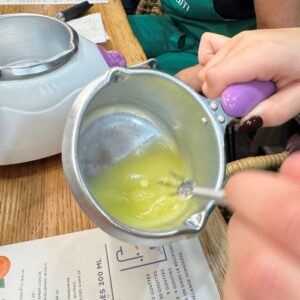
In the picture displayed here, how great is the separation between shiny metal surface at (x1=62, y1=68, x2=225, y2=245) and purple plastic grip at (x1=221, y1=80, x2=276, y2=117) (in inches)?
0.8

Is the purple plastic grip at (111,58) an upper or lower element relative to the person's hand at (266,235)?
lower

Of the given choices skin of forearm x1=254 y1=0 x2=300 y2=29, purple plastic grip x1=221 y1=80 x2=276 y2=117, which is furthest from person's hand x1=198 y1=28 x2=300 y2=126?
skin of forearm x1=254 y1=0 x2=300 y2=29

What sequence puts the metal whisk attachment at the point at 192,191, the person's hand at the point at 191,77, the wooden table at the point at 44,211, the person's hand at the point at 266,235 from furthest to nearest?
the person's hand at the point at 191,77 → the wooden table at the point at 44,211 → the metal whisk attachment at the point at 192,191 → the person's hand at the point at 266,235

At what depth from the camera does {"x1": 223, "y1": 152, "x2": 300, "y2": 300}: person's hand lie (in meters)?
0.25

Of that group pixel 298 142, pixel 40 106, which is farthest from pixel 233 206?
pixel 298 142

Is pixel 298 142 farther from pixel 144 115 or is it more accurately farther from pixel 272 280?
pixel 272 280

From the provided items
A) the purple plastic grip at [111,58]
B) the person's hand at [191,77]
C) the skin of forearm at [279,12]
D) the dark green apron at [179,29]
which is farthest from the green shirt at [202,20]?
the purple plastic grip at [111,58]

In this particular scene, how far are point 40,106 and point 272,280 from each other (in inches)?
15.3

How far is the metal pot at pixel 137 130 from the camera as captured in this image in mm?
403

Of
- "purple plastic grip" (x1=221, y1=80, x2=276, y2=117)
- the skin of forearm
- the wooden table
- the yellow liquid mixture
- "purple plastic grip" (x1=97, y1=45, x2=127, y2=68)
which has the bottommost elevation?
the wooden table

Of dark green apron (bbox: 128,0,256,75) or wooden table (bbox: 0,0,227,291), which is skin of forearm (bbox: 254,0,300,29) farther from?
wooden table (bbox: 0,0,227,291)

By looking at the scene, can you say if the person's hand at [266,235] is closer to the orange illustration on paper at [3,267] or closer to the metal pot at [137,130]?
the metal pot at [137,130]

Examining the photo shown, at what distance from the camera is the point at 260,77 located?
0.50m

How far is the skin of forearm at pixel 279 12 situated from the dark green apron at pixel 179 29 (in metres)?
0.15
